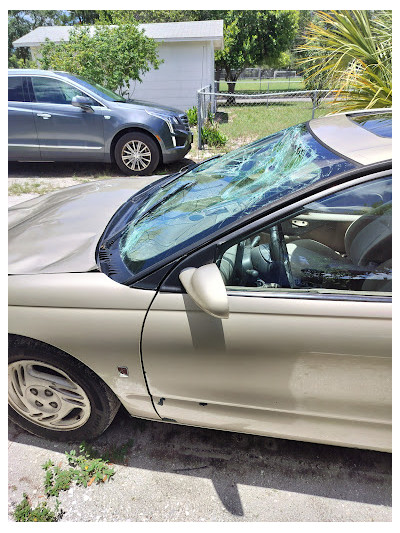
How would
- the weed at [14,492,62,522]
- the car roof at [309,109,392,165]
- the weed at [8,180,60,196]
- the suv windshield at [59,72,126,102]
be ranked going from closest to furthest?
the car roof at [309,109,392,165]
the weed at [14,492,62,522]
the weed at [8,180,60,196]
the suv windshield at [59,72,126,102]

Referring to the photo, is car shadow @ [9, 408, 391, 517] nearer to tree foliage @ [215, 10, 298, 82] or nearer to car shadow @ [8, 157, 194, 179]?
car shadow @ [8, 157, 194, 179]

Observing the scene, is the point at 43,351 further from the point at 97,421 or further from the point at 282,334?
the point at 282,334

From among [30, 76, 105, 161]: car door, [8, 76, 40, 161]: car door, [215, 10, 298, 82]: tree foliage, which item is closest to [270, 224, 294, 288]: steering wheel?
[30, 76, 105, 161]: car door

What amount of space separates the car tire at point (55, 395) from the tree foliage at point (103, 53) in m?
8.41

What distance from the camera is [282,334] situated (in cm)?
149

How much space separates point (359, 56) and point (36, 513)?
15.9 ft

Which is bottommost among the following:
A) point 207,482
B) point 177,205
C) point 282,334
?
point 207,482

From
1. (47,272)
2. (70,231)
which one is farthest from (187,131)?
(47,272)

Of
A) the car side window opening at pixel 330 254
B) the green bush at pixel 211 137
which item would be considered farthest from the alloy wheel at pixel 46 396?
the green bush at pixel 211 137

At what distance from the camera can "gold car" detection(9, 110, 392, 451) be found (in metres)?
1.49

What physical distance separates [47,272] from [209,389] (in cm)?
91

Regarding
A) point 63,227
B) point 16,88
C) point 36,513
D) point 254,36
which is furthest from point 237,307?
point 254,36

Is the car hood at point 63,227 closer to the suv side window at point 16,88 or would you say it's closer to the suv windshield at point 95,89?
the suv windshield at point 95,89

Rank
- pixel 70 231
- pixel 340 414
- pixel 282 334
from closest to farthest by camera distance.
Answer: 1. pixel 282 334
2. pixel 340 414
3. pixel 70 231
